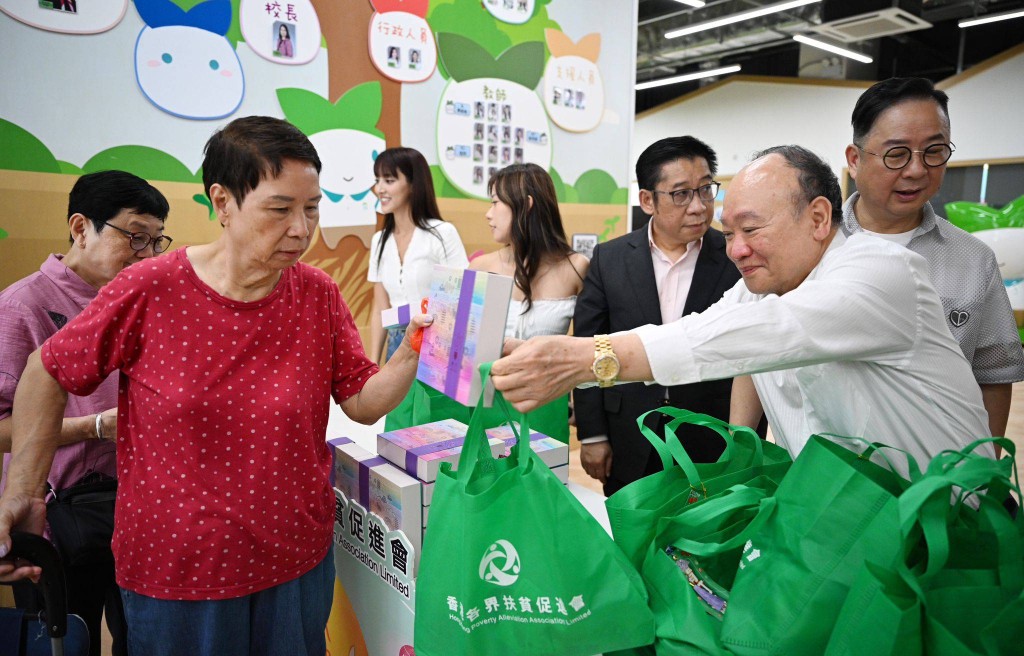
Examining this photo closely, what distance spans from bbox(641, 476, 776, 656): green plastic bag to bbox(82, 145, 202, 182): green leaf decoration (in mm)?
2801

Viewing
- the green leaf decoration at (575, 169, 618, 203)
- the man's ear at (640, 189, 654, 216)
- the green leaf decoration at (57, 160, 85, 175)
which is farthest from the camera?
the green leaf decoration at (575, 169, 618, 203)

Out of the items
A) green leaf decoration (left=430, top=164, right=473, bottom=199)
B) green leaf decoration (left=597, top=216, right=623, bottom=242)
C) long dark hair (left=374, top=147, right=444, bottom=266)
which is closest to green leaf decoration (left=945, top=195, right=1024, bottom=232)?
green leaf decoration (left=597, top=216, right=623, bottom=242)

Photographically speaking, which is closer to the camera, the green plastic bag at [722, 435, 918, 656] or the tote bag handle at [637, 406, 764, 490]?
the green plastic bag at [722, 435, 918, 656]

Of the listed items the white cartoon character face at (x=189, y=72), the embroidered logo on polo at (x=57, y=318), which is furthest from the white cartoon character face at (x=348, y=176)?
the embroidered logo on polo at (x=57, y=318)

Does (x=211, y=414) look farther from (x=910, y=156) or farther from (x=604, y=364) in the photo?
(x=910, y=156)

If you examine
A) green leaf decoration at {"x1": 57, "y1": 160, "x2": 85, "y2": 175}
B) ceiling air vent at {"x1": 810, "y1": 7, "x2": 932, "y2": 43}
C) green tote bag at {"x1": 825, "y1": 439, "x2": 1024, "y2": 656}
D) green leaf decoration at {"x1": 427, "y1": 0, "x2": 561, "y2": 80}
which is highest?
ceiling air vent at {"x1": 810, "y1": 7, "x2": 932, "y2": 43}

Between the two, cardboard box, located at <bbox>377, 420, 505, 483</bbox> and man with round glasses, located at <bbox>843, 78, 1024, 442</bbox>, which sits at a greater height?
man with round glasses, located at <bbox>843, 78, 1024, 442</bbox>

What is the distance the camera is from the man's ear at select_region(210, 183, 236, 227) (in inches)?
50.6

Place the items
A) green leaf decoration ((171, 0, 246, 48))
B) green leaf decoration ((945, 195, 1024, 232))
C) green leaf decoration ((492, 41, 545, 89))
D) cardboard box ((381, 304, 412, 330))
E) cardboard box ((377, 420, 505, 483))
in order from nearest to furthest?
cardboard box ((381, 304, 412, 330)) → cardboard box ((377, 420, 505, 483)) → green leaf decoration ((171, 0, 246, 48)) → green leaf decoration ((492, 41, 545, 89)) → green leaf decoration ((945, 195, 1024, 232))

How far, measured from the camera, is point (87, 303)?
170cm

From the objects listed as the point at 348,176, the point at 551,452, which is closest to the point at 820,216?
the point at 551,452

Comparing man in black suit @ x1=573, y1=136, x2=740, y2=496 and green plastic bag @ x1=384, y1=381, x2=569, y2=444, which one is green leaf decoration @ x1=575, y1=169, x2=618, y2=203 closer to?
man in black suit @ x1=573, y1=136, x2=740, y2=496

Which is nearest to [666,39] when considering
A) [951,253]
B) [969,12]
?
[969,12]

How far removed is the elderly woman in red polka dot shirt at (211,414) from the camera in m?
1.25
